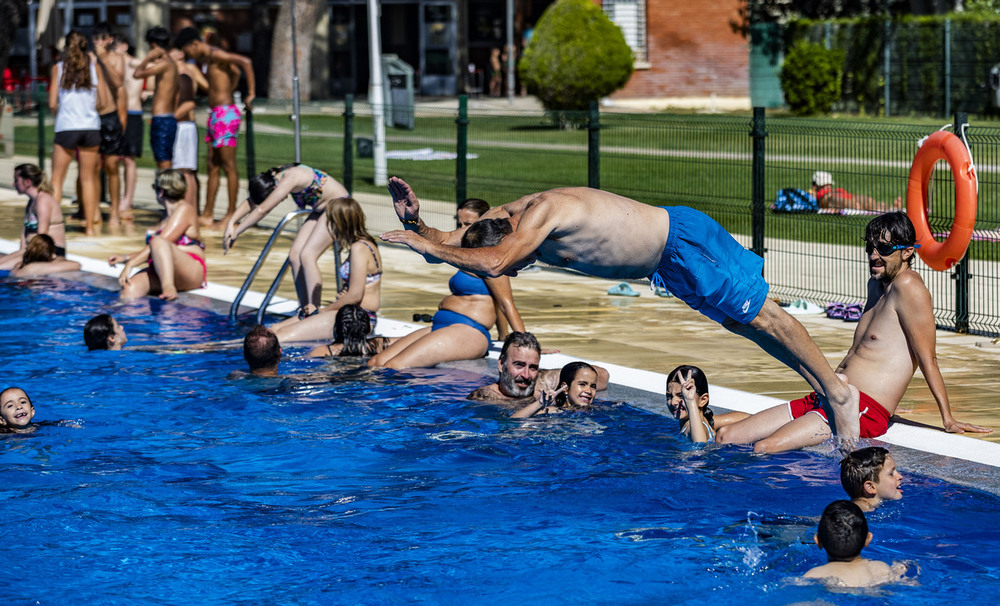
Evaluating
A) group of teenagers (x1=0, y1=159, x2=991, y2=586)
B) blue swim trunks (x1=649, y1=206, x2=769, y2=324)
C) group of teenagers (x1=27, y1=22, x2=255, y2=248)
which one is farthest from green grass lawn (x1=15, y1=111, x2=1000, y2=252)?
blue swim trunks (x1=649, y1=206, x2=769, y2=324)

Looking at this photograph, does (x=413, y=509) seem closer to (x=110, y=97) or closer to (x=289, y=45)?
(x=110, y=97)

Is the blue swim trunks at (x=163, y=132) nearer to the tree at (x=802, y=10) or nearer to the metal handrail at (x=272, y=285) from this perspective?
the metal handrail at (x=272, y=285)

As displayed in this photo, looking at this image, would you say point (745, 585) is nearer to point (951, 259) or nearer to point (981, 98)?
point (951, 259)

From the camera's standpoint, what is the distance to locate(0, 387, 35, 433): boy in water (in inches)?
295

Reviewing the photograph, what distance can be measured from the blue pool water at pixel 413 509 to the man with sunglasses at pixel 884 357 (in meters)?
0.18

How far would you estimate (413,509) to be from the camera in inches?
248

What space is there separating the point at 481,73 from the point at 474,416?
4023 cm

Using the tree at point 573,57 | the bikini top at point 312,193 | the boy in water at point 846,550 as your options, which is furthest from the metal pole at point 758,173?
the tree at point 573,57

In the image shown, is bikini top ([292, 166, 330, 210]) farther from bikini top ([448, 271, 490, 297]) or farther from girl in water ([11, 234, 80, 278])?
girl in water ([11, 234, 80, 278])

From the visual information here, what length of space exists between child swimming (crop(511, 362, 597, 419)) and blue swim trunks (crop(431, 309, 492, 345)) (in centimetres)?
142

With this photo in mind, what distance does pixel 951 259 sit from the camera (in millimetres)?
7582

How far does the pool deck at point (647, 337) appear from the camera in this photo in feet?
23.6

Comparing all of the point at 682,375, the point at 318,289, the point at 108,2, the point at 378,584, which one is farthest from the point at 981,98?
the point at 108,2

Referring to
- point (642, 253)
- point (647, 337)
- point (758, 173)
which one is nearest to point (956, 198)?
point (647, 337)
